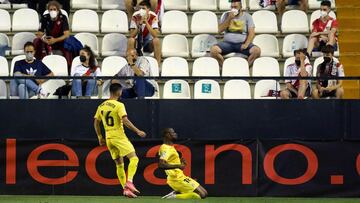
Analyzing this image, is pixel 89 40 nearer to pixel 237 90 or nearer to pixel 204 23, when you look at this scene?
pixel 204 23

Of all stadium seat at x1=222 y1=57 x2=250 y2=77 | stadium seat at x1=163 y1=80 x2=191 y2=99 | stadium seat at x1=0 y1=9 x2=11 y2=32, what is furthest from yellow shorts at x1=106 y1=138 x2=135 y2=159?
stadium seat at x1=0 y1=9 x2=11 y2=32

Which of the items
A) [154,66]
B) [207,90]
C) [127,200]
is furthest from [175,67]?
[127,200]

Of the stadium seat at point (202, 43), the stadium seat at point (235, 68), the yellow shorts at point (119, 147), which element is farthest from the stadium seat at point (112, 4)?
the yellow shorts at point (119, 147)

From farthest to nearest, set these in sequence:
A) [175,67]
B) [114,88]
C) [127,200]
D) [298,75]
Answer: [175,67], [298,75], [114,88], [127,200]

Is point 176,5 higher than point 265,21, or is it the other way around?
point 176,5

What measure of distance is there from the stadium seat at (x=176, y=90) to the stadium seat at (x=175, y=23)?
1832 millimetres

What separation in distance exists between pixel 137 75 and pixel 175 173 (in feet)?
7.85

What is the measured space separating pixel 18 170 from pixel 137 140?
206 centimetres

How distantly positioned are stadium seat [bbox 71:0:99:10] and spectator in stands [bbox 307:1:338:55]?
4.28m

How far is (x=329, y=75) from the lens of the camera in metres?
18.5

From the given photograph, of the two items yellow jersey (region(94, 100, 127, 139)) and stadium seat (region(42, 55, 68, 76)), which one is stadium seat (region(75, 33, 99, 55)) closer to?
stadium seat (region(42, 55, 68, 76))

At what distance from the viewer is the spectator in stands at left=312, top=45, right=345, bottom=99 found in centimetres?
1820

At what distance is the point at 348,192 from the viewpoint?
17578 millimetres

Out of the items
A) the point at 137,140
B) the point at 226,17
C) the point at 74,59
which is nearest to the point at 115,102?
the point at 137,140
